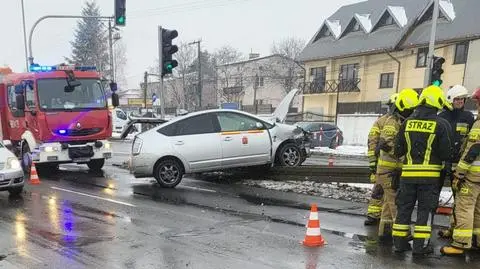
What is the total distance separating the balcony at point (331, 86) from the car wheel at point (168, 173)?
29.7 metres

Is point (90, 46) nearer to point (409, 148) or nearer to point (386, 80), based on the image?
point (386, 80)

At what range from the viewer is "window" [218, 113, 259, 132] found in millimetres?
10828

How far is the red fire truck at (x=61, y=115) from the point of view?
12.6m

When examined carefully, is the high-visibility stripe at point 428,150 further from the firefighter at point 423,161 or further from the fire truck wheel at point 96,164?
the fire truck wheel at point 96,164

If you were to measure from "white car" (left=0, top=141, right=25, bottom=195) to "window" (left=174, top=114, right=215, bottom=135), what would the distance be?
131 inches

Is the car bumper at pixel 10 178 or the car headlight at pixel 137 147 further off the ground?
the car headlight at pixel 137 147

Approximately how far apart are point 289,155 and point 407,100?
5.47m

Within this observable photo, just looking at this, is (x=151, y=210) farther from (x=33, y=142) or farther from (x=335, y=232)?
(x=33, y=142)

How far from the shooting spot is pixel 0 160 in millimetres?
9406

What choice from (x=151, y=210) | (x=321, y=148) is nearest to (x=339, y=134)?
(x=321, y=148)

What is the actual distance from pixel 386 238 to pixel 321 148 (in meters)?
18.3

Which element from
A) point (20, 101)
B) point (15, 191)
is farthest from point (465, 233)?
point (20, 101)

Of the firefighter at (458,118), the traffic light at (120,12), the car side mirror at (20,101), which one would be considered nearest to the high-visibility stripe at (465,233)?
the firefighter at (458,118)

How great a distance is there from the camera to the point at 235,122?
10922 millimetres
